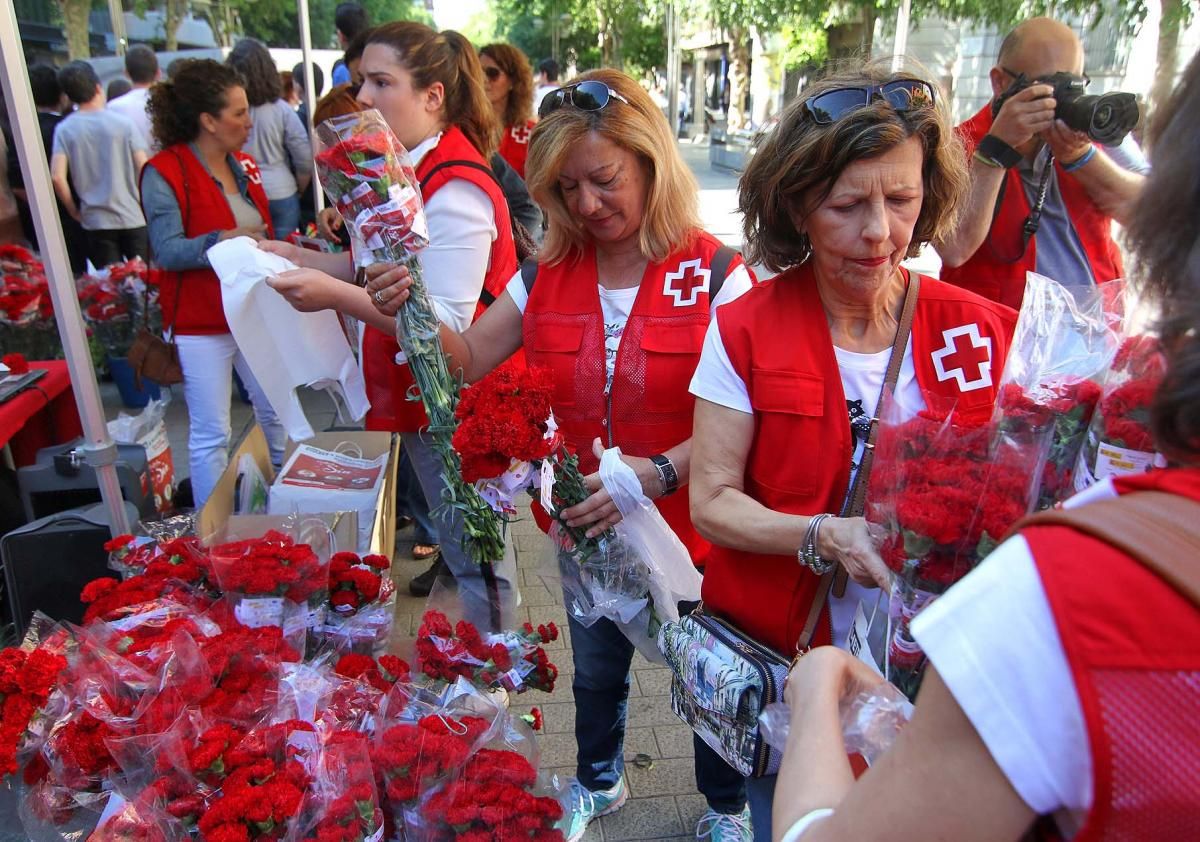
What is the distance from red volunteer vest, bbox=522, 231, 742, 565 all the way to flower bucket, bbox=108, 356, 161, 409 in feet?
14.3

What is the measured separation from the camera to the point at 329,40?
34.2 m

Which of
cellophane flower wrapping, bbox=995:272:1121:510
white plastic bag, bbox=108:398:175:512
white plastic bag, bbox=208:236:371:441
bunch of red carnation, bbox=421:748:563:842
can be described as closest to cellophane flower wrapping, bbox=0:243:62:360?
white plastic bag, bbox=108:398:175:512

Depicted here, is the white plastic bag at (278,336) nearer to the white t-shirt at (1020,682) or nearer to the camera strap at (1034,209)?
the camera strap at (1034,209)

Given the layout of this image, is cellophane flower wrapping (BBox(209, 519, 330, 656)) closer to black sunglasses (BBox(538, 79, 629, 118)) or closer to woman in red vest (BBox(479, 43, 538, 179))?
black sunglasses (BBox(538, 79, 629, 118))

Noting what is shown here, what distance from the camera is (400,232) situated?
2.20m

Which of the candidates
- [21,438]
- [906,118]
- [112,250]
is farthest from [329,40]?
[906,118]

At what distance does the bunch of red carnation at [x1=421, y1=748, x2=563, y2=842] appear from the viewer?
4.72ft

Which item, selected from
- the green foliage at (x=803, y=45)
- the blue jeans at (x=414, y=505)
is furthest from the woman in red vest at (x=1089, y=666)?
the green foliage at (x=803, y=45)

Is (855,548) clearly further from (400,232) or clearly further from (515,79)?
(515,79)

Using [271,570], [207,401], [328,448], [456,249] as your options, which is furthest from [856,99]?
[207,401]

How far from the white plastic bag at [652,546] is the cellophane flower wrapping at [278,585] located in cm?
74

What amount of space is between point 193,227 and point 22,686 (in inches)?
106

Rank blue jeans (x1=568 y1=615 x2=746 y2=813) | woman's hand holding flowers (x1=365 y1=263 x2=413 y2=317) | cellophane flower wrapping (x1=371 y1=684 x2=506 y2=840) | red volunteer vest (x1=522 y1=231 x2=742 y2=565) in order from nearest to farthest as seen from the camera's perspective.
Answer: cellophane flower wrapping (x1=371 y1=684 x2=506 y2=840) < red volunteer vest (x1=522 y1=231 x2=742 y2=565) < woman's hand holding flowers (x1=365 y1=263 x2=413 y2=317) < blue jeans (x1=568 y1=615 x2=746 y2=813)

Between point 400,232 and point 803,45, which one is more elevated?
point 803,45
